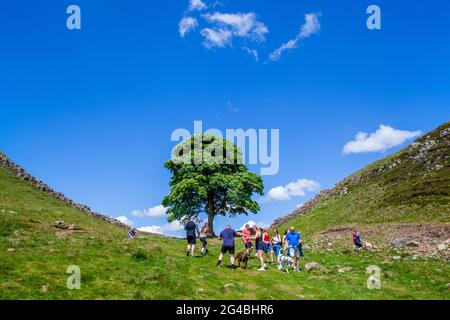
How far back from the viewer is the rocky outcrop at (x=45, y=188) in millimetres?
56906

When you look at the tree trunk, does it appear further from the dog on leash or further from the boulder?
the boulder

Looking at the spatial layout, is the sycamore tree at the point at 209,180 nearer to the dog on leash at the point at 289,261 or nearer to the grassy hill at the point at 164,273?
the grassy hill at the point at 164,273

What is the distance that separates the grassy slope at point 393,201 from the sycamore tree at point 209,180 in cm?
1303

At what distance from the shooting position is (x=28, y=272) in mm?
16609

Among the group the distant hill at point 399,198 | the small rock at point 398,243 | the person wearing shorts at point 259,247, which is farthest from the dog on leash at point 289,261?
the distant hill at point 399,198

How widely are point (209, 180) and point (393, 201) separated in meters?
28.2

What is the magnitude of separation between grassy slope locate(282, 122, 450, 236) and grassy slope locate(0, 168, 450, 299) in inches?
973

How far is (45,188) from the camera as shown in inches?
2286

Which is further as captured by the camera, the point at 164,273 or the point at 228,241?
the point at 228,241

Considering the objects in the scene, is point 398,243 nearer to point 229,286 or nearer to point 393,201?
point 393,201

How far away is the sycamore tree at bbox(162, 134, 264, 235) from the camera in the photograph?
51594mm

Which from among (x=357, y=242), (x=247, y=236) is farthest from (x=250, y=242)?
(x=357, y=242)
